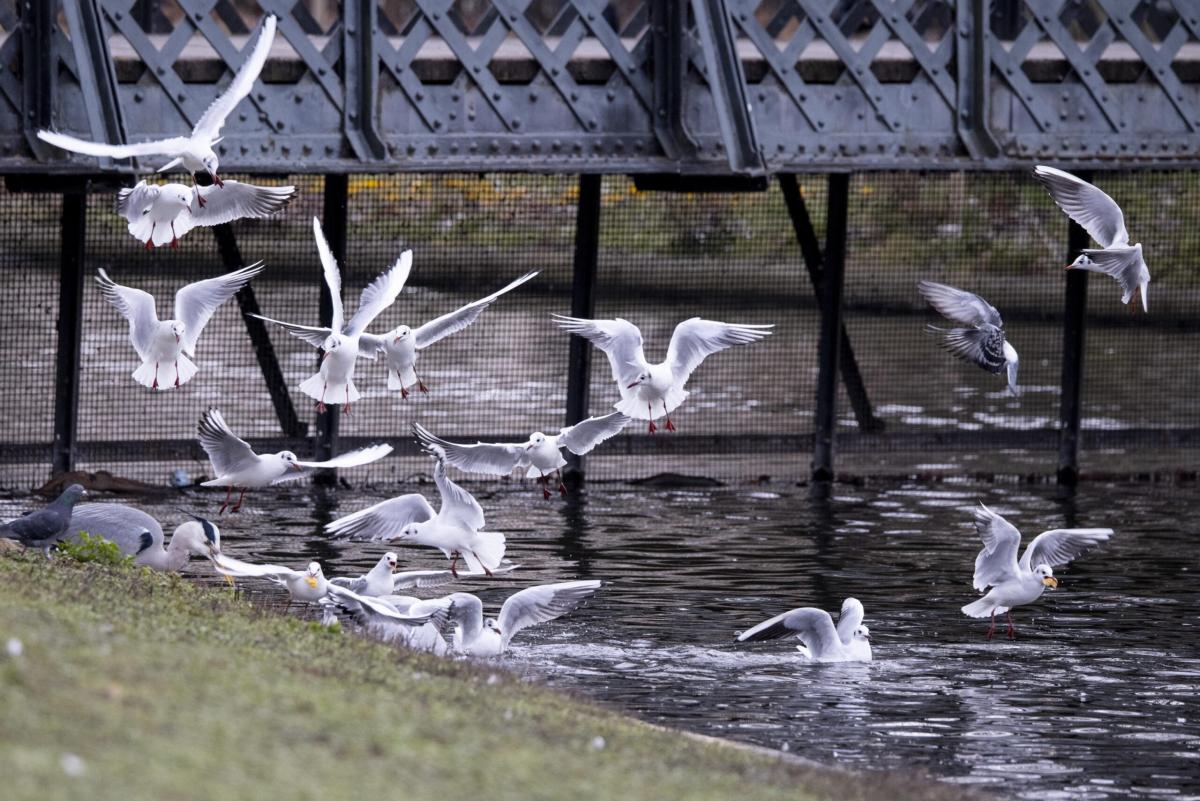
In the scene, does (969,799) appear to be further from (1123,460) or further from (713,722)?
(1123,460)

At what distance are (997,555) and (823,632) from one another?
169 centimetres

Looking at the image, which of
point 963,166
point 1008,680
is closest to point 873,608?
point 1008,680

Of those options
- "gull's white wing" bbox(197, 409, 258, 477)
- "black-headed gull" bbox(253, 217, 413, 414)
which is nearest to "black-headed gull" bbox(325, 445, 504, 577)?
"black-headed gull" bbox(253, 217, 413, 414)

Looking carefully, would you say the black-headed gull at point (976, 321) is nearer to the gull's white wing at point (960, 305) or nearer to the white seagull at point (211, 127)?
the gull's white wing at point (960, 305)

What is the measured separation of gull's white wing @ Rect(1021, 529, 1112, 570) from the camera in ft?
43.2

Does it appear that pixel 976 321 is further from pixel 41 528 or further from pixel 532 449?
pixel 41 528

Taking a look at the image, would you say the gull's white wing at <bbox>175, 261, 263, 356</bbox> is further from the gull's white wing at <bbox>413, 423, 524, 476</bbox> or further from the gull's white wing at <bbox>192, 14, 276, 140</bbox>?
the gull's white wing at <bbox>413, 423, 524, 476</bbox>

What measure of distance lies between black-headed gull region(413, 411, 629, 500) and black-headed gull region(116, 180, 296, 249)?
1879 mm

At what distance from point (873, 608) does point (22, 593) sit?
627 centimetres

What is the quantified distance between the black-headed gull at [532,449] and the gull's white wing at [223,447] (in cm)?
119

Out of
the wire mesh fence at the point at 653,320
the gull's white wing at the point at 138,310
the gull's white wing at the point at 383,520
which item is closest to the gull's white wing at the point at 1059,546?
the gull's white wing at the point at 383,520

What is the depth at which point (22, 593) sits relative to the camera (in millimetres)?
9406

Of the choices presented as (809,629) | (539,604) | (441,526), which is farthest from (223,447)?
(809,629)

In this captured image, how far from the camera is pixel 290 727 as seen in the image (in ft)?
24.0
